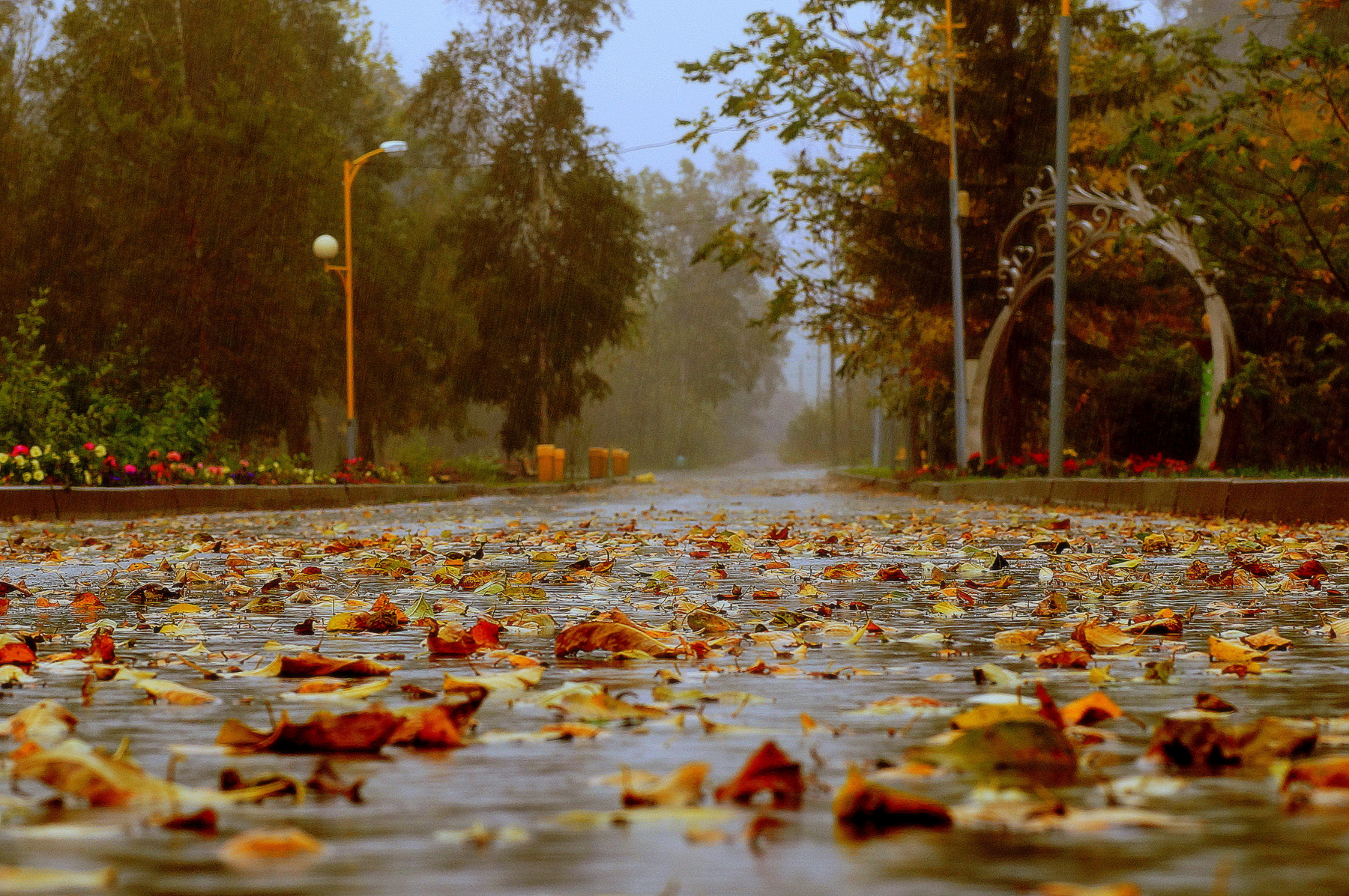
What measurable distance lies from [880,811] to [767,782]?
29cm

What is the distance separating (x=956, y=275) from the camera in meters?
32.8

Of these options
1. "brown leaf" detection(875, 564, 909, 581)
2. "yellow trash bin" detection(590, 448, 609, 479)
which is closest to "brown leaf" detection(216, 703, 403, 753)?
"brown leaf" detection(875, 564, 909, 581)

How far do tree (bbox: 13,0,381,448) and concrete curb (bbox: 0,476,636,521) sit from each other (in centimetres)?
648

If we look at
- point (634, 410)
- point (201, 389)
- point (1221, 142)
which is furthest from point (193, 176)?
point (634, 410)

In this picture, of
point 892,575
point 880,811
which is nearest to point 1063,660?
point 880,811

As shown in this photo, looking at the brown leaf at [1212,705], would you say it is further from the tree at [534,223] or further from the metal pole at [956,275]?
the tree at [534,223]

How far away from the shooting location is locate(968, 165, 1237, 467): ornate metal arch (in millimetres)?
23312

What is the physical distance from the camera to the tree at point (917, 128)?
1315 inches

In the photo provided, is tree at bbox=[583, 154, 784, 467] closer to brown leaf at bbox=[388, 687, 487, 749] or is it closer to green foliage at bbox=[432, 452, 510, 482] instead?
green foliage at bbox=[432, 452, 510, 482]

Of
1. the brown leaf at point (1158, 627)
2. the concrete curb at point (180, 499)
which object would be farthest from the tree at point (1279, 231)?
the brown leaf at point (1158, 627)

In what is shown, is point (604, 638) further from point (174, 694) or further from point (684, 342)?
point (684, 342)

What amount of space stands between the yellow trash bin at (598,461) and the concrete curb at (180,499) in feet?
80.1

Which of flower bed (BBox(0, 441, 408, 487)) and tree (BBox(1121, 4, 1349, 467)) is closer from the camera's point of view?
tree (BBox(1121, 4, 1349, 467))

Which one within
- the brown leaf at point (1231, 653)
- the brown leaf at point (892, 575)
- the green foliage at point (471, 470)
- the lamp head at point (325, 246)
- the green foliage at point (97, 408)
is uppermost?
the lamp head at point (325, 246)
